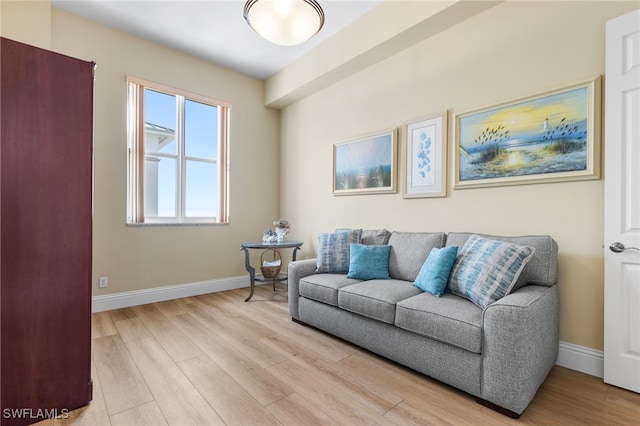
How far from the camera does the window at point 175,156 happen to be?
3.57 metres

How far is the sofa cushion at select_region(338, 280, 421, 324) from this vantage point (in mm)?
2160

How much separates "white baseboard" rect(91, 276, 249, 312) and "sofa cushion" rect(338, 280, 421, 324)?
2.38m

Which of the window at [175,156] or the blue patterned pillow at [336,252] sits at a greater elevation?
the window at [175,156]

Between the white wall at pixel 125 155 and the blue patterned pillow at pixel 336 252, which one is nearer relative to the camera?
the blue patterned pillow at pixel 336 252

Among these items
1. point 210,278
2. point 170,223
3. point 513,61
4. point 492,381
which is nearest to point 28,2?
point 170,223

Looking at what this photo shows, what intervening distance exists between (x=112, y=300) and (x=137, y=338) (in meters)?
1.09

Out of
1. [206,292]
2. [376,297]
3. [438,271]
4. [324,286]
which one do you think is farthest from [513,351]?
[206,292]

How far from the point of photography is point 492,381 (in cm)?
164

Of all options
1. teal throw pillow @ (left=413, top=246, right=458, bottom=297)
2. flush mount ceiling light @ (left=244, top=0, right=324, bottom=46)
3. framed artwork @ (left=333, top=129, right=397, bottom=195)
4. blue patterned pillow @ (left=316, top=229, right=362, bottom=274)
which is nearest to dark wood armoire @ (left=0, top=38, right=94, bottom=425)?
flush mount ceiling light @ (left=244, top=0, right=324, bottom=46)

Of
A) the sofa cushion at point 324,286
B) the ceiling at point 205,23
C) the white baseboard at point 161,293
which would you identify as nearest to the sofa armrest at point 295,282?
the sofa cushion at point 324,286

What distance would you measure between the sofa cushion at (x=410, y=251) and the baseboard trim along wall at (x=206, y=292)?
111cm

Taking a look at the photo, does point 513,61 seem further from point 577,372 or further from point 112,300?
point 112,300

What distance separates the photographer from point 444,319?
184 cm

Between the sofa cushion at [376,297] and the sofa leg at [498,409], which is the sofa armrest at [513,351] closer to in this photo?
the sofa leg at [498,409]
